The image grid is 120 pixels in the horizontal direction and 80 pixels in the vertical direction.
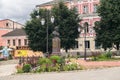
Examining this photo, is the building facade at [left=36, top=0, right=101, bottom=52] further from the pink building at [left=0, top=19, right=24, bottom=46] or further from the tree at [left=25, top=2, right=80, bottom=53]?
the pink building at [left=0, top=19, right=24, bottom=46]

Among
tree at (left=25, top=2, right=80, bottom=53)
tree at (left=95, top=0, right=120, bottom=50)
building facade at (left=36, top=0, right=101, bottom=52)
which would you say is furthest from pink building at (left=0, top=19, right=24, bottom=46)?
tree at (left=95, top=0, right=120, bottom=50)

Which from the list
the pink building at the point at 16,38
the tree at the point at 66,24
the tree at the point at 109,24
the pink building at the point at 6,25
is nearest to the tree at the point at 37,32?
the tree at the point at 66,24

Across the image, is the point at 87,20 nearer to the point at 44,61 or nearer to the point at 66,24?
the point at 66,24

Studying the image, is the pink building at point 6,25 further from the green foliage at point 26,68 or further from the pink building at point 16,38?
the green foliage at point 26,68

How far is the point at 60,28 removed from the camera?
59.1 meters

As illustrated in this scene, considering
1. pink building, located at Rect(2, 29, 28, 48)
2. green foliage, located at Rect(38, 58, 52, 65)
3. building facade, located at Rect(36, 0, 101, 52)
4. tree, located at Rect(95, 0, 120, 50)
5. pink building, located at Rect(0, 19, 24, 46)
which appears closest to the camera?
green foliage, located at Rect(38, 58, 52, 65)

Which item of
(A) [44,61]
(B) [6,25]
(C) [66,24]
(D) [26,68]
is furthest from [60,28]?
(B) [6,25]

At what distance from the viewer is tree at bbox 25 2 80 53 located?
58.8 metres

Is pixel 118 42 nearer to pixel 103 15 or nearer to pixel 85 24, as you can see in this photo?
pixel 103 15

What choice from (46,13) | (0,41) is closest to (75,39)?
(46,13)

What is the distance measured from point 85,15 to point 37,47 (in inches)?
624

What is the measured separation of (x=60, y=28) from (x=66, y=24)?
109 cm

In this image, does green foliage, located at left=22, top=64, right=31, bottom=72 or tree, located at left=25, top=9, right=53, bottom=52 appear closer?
green foliage, located at left=22, top=64, right=31, bottom=72

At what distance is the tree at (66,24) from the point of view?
58844 millimetres
